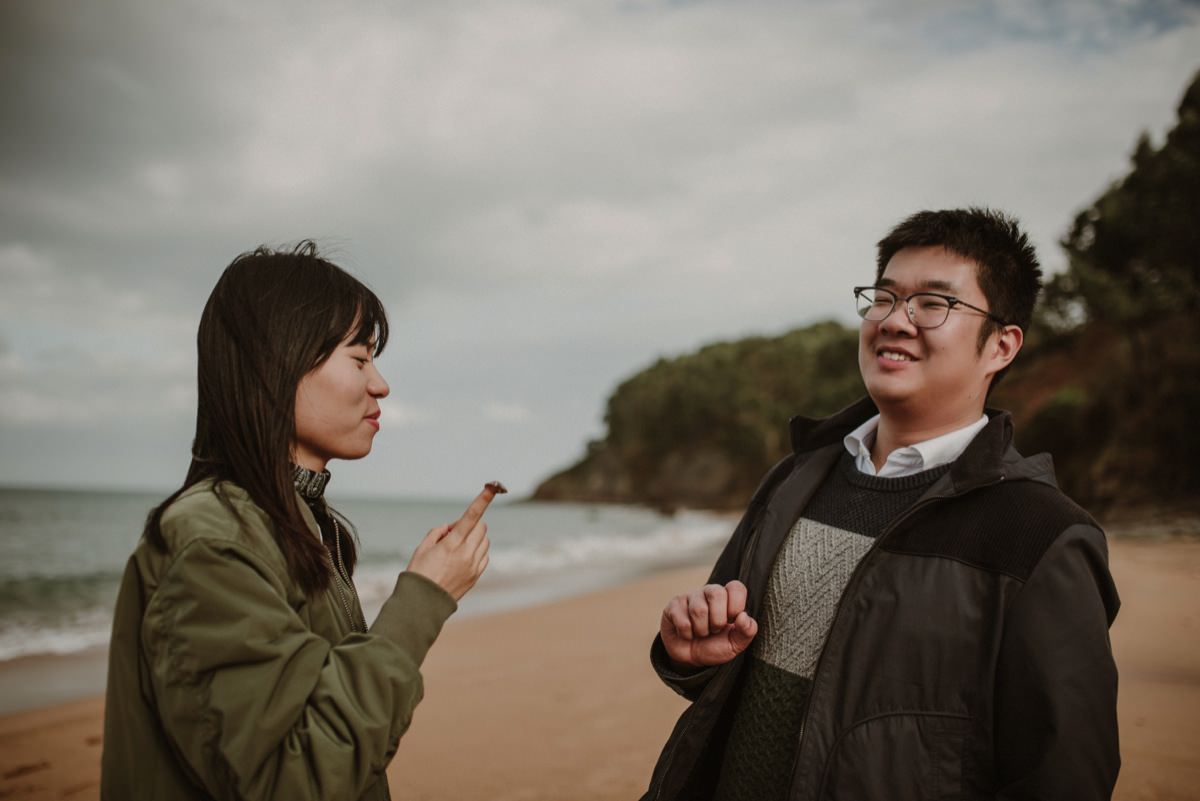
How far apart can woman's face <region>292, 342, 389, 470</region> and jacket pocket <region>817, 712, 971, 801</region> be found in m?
1.43

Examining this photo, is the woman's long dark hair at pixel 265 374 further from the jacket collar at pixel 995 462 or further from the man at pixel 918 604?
the jacket collar at pixel 995 462

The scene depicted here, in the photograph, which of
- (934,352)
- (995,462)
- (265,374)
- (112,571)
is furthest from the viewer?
(112,571)

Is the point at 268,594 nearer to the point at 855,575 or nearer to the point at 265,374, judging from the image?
the point at 265,374

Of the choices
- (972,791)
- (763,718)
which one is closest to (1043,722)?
(972,791)

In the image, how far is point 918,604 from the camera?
186 centimetres

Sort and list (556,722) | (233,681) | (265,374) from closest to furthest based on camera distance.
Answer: (233,681)
(265,374)
(556,722)

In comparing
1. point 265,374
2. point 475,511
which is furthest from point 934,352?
point 265,374

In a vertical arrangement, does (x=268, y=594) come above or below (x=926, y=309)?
below

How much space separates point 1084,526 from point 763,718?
1.00 metres

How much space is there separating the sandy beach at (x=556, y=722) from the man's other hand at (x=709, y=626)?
8.08ft

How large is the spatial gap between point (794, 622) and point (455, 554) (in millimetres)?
1060

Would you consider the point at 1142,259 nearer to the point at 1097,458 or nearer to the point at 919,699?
the point at 1097,458

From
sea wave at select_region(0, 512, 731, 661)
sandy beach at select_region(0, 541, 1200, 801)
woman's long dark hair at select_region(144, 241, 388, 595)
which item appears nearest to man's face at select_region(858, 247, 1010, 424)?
woman's long dark hair at select_region(144, 241, 388, 595)

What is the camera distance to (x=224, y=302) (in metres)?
1.74
